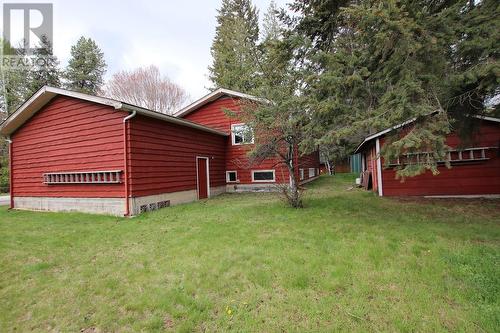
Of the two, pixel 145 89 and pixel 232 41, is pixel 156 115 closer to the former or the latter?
pixel 145 89

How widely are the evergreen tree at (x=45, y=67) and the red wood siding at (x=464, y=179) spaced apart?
32.5 meters

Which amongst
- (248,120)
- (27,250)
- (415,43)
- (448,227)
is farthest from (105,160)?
(448,227)

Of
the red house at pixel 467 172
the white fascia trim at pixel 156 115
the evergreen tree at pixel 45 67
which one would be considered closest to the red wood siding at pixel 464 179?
the red house at pixel 467 172

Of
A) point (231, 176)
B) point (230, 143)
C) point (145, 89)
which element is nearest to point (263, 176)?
point (231, 176)

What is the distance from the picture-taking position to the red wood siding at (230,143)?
14266 mm

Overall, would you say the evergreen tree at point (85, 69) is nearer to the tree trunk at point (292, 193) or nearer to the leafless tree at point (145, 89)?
the leafless tree at point (145, 89)

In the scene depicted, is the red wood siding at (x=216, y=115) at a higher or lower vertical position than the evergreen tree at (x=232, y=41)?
lower

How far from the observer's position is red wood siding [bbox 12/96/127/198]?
931 cm

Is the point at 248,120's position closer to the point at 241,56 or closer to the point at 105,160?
the point at 105,160

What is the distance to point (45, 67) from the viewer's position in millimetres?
27703

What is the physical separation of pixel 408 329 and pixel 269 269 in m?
1.85

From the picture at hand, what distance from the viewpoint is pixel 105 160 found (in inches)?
372

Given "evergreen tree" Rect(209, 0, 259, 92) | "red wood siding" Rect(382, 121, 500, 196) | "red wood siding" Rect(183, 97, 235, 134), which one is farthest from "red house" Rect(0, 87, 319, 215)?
"evergreen tree" Rect(209, 0, 259, 92)

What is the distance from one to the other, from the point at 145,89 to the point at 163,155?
63.3 feet
